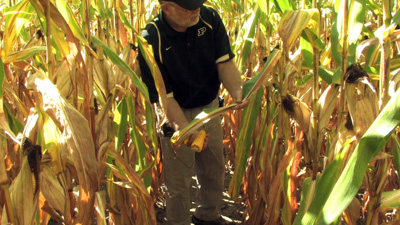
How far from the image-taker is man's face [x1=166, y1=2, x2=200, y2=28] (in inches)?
63.1

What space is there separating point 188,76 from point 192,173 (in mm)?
479

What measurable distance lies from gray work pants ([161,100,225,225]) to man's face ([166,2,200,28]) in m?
0.42

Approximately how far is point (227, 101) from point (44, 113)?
1.59m

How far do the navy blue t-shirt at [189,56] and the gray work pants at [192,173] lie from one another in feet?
0.34

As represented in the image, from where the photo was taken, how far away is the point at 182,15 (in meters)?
1.62

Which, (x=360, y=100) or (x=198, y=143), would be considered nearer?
(x=360, y=100)

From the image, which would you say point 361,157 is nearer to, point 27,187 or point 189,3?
point 27,187

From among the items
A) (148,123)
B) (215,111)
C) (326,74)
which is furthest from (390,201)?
(148,123)

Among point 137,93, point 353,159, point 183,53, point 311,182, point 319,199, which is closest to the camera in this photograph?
point 353,159

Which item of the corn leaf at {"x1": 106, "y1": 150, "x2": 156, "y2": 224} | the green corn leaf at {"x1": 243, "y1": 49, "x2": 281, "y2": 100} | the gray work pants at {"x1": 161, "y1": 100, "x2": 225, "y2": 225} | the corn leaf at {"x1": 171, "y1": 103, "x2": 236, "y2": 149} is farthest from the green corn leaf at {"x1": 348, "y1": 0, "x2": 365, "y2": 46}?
the gray work pants at {"x1": 161, "y1": 100, "x2": 225, "y2": 225}

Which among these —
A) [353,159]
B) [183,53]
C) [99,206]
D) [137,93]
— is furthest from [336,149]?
[137,93]

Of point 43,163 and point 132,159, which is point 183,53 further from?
point 43,163

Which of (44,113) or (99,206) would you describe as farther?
(99,206)

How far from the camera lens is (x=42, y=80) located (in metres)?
0.92
